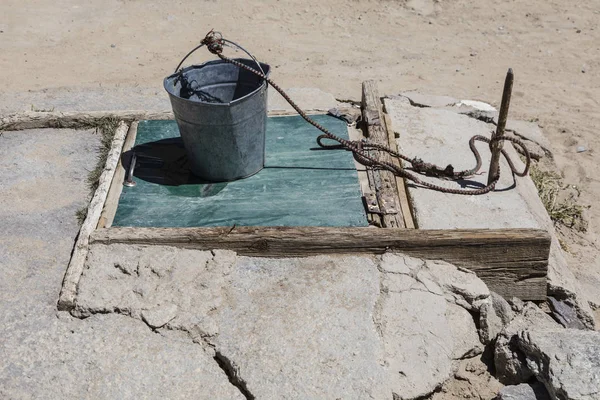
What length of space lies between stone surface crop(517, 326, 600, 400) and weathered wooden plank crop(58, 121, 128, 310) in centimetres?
222

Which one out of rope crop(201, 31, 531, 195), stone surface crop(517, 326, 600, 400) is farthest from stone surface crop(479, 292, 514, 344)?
rope crop(201, 31, 531, 195)

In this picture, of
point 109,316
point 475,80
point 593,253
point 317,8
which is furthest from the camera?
point 317,8

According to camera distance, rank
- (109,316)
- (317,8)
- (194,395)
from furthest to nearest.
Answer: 1. (317,8)
2. (109,316)
3. (194,395)

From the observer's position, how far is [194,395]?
9.58 feet

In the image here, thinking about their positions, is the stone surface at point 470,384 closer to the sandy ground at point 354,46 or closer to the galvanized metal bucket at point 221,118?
the galvanized metal bucket at point 221,118

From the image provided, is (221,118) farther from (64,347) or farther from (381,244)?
(64,347)

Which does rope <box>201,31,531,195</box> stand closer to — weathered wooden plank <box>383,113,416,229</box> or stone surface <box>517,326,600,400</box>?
weathered wooden plank <box>383,113,416,229</box>

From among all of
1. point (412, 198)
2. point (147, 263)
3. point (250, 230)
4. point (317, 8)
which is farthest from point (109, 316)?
point (317, 8)

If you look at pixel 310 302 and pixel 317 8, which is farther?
pixel 317 8

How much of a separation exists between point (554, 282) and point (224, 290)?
5.95 ft

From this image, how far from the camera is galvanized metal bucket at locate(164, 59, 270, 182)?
3852mm

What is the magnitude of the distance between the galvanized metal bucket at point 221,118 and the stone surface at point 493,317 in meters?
1.66

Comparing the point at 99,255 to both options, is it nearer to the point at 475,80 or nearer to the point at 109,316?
the point at 109,316

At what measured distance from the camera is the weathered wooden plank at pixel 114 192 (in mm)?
3773
